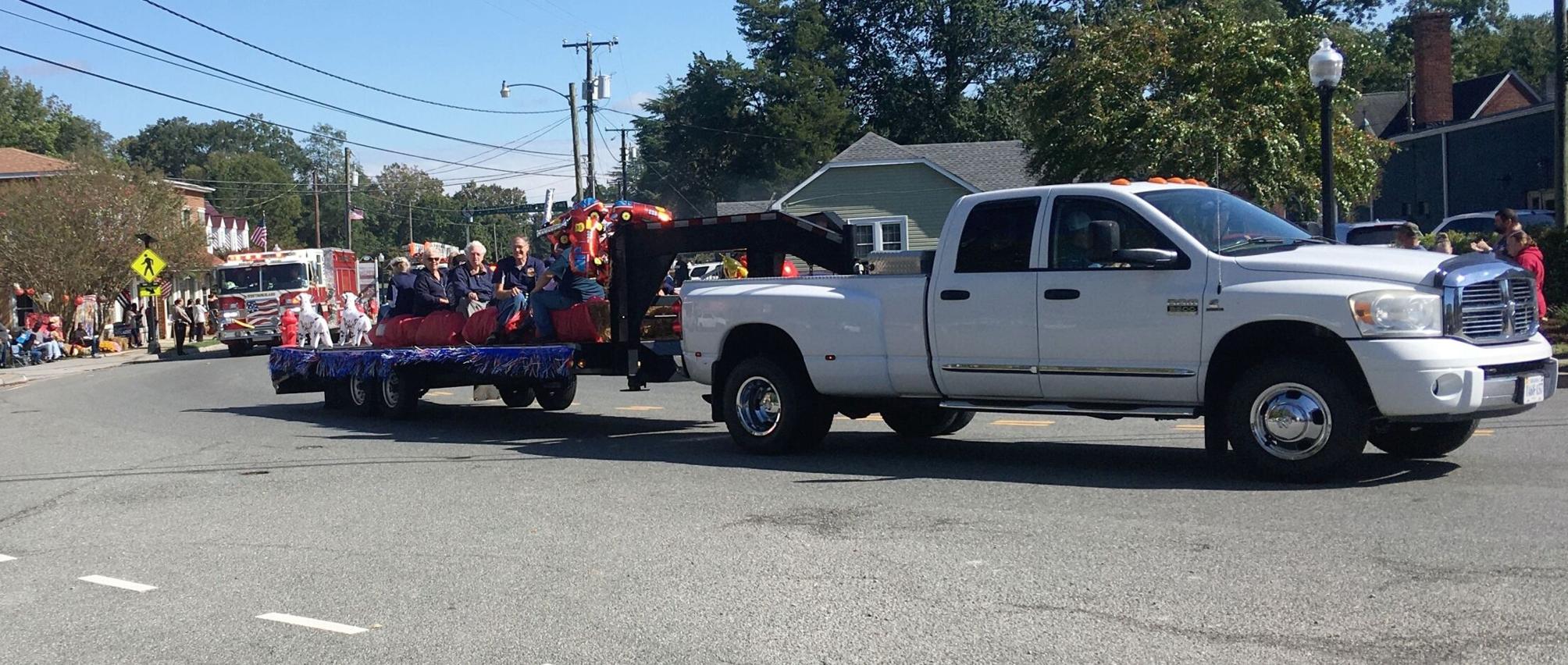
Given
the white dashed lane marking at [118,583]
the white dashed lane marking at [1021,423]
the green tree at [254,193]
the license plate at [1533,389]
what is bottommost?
the white dashed lane marking at [118,583]

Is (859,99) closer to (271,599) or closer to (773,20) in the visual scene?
(773,20)

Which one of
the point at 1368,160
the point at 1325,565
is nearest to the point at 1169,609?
the point at 1325,565

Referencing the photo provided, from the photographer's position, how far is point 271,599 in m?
6.82

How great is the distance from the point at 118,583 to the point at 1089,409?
5.84 meters

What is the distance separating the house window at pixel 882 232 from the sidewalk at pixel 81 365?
19429 millimetres

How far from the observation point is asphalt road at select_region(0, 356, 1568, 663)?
18.7 feet

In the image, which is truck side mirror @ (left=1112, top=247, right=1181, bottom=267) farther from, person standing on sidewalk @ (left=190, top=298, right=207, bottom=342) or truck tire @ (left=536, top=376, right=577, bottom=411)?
person standing on sidewalk @ (left=190, top=298, right=207, bottom=342)

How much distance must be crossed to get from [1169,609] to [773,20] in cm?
6864

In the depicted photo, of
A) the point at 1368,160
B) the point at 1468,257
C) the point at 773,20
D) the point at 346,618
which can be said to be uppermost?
the point at 773,20

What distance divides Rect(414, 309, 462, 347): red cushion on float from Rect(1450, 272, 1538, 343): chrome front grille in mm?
9925

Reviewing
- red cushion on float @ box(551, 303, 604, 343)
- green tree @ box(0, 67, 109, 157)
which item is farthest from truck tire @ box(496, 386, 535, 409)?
green tree @ box(0, 67, 109, 157)

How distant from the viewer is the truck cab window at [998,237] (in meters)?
9.58

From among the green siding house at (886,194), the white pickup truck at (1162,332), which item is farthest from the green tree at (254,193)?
the white pickup truck at (1162,332)

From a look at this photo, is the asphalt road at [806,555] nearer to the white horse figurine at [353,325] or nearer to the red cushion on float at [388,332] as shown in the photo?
the red cushion on float at [388,332]
